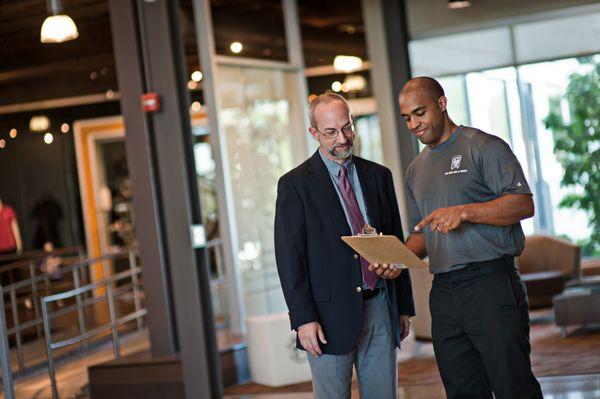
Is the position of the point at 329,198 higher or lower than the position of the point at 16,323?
higher

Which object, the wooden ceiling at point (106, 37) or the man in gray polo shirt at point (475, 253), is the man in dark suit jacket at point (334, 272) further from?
the wooden ceiling at point (106, 37)

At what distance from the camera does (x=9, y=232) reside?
1020cm

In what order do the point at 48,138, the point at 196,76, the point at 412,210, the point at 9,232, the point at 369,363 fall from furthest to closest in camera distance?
the point at 48,138 → the point at 9,232 → the point at 196,76 → the point at 412,210 → the point at 369,363

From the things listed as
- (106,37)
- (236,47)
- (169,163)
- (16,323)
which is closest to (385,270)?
(169,163)

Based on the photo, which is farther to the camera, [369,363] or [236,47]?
[236,47]

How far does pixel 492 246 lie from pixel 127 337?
715 centimetres

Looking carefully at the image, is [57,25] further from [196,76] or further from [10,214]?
[10,214]

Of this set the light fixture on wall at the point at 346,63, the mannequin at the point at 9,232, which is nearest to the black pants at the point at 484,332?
the light fixture on wall at the point at 346,63

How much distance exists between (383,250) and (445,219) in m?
0.25

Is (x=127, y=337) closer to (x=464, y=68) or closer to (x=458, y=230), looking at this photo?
(x=464, y=68)

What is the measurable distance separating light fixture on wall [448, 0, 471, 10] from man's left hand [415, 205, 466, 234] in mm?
4708

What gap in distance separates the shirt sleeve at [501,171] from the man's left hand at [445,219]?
198 mm

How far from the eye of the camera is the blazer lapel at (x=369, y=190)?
3.51m

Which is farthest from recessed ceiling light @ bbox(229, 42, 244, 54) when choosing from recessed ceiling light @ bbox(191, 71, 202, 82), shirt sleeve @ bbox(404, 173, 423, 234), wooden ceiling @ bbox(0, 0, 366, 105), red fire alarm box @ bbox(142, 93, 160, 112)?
shirt sleeve @ bbox(404, 173, 423, 234)
